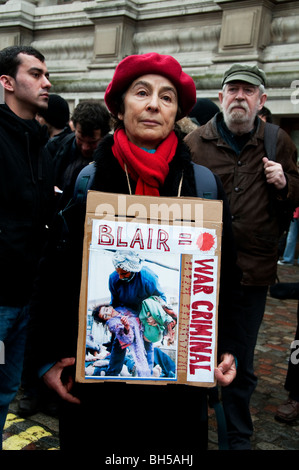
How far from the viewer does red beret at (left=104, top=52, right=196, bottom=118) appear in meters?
1.89

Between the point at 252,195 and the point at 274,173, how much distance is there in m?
0.20

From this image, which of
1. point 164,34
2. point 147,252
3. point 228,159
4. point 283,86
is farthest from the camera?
point 164,34

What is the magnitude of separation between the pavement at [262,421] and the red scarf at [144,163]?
2097mm

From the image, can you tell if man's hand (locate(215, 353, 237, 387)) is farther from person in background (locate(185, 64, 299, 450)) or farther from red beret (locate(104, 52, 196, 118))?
person in background (locate(185, 64, 299, 450))

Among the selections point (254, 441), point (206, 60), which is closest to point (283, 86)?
point (206, 60)

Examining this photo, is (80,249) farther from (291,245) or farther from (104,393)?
(291,245)

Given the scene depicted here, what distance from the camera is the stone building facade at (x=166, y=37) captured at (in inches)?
335

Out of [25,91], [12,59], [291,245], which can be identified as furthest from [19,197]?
[291,245]

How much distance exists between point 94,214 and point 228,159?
1.79 metres

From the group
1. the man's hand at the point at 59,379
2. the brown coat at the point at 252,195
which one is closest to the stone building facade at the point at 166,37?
the brown coat at the point at 252,195

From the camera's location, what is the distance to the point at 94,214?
5.45 feet

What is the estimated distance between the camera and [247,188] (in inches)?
128

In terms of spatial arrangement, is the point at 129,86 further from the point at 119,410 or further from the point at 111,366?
the point at 119,410

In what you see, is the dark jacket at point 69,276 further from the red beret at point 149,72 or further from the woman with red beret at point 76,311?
the red beret at point 149,72
